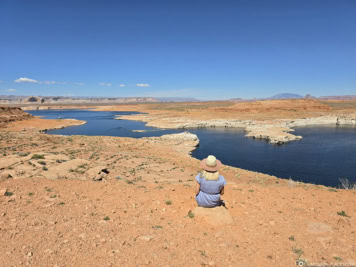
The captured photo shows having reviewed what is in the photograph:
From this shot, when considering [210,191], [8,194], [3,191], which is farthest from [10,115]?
[210,191]

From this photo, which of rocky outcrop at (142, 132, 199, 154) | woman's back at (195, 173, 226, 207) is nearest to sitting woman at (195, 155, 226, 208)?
woman's back at (195, 173, 226, 207)

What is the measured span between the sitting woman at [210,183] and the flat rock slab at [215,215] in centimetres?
16

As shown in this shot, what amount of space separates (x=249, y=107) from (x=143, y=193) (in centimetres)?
10817

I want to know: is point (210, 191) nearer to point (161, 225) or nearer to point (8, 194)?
point (161, 225)

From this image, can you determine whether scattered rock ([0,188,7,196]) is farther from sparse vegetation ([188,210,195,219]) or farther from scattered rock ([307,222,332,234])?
scattered rock ([307,222,332,234])

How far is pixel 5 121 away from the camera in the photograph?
60.6 metres

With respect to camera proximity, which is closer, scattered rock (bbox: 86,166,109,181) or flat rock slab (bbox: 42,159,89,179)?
flat rock slab (bbox: 42,159,89,179)

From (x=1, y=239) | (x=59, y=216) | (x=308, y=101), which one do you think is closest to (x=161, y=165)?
(x=59, y=216)

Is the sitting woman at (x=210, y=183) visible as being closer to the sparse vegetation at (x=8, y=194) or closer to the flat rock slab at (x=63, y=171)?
the sparse vegetation at (x=8, y=194)

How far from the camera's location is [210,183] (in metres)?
6.84

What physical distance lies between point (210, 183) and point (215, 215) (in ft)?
3.67

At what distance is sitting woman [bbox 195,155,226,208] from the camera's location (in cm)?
680

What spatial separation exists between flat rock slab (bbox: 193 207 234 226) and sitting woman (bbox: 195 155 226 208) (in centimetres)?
16

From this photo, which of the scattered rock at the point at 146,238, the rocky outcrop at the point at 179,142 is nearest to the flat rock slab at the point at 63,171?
the scattered rock at the point at 146,238
